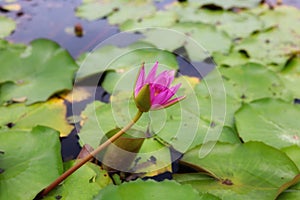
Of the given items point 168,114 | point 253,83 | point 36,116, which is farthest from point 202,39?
point 36,116

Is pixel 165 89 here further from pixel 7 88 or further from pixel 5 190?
pixel 7 88

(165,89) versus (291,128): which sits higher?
(165,89)

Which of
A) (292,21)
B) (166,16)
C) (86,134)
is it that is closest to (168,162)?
(86,134)

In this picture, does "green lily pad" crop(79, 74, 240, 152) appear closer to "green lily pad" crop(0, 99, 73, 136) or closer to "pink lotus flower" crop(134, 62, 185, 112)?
"green lily pad" crop(0, 99, 73, 136)

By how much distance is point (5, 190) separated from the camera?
3.00ft

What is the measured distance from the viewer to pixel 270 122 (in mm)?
1264

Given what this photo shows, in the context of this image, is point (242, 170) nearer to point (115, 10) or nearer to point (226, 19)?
point (226, 19)

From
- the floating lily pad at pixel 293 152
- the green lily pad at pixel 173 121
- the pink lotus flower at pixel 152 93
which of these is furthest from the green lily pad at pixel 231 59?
the pink lotus flower at pixel 152 93

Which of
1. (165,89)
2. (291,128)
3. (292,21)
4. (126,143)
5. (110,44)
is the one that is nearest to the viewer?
(165,89)

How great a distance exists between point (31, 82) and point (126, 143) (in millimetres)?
720

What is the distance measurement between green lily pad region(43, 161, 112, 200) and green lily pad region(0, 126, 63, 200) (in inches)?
1.5

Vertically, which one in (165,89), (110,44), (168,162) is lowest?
(168,162)

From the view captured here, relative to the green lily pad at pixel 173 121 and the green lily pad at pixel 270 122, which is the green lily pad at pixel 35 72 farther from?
the green lily pad at pixel 270 122

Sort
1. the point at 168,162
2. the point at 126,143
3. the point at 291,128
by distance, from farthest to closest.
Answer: the point at 291,128
the point at 168,162
the point at 126,143
